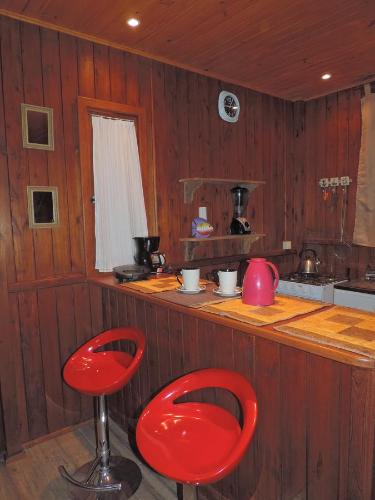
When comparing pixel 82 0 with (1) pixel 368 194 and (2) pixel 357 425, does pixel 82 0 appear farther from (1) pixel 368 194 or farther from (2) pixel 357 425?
(1) pixel 368 194

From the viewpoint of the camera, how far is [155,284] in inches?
87.6

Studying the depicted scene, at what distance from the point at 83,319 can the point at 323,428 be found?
5.66 feet

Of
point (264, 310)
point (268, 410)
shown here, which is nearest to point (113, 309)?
point (264, 310)

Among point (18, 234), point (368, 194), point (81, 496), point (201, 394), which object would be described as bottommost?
point (81, 496)

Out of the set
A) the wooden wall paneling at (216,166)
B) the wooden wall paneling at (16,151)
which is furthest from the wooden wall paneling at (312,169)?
the wooden wall paneling at (16,151)

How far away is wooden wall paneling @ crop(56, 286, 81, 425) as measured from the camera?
2.40 meters

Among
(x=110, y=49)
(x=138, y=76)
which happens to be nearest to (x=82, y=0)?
(x=110, y=49)

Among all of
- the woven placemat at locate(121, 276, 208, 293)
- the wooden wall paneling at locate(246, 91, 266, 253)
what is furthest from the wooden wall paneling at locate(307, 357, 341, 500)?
the wooden wall paneling at locate(246, 91, 266, 253)

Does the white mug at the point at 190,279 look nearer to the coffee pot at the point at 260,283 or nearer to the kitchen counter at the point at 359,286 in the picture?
the coffee pot at the point at 260,283

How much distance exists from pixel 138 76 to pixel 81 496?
265cm

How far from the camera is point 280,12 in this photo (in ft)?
7.08

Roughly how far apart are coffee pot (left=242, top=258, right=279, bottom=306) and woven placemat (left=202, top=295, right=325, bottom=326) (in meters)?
0.03

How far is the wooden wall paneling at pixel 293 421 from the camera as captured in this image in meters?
1.28

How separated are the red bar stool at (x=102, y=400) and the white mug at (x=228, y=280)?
18.5 inches
